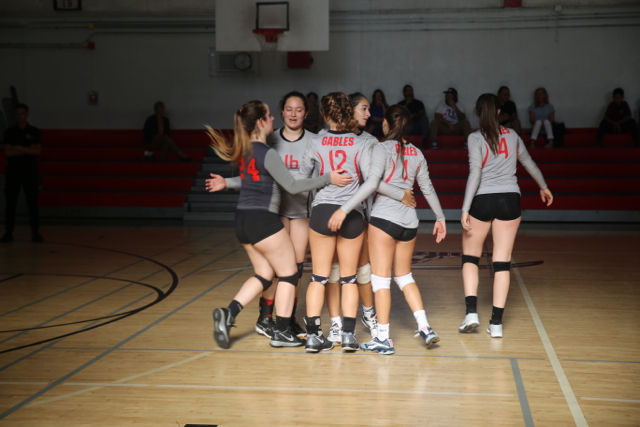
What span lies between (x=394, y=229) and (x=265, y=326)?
1.24 m

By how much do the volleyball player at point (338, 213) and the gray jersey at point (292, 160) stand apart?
226 millimetres

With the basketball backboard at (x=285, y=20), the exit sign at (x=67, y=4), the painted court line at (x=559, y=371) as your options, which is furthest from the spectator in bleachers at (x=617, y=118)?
the exit sign at (x=67, y=4)

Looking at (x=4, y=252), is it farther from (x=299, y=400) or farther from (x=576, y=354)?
(x=576, y=354)

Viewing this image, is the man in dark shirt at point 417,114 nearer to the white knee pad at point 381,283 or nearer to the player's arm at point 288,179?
the white knee pad at point 381,283

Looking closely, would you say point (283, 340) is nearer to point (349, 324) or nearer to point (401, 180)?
point (349, 324)

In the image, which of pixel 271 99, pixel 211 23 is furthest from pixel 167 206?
pixel 211 23

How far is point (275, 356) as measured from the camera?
3.79 m

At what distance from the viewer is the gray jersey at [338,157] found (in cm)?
366

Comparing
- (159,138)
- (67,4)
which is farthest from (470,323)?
(67,4)

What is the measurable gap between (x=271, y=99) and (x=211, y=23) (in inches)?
88.9

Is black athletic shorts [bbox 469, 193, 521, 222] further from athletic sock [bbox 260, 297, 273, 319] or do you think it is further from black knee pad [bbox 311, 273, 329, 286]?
athletic sock [bbox 260, 297, 273, 319]

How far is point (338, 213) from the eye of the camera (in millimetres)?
3529

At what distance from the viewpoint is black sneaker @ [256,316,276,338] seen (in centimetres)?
418

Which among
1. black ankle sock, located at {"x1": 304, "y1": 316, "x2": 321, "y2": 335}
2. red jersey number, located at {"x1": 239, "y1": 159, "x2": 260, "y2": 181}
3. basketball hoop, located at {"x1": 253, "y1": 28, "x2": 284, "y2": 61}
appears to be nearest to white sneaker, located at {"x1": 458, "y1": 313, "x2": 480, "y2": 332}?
black ankle sock, located at {"x1": 304, "y1": 316, "x2": 321, "y2": 335}
